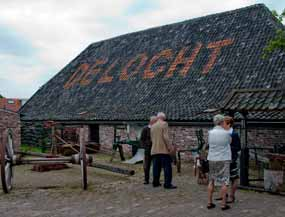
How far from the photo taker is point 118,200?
8.18 m

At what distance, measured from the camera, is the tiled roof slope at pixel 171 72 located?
15.9 m

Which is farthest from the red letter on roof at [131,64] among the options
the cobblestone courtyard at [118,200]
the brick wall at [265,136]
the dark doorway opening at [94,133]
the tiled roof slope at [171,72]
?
the cobblestone courtyard at [118,200]

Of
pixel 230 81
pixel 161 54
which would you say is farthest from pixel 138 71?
pixel 230 81

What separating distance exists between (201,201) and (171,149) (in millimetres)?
1791

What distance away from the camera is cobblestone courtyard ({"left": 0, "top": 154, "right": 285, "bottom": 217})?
279 inches

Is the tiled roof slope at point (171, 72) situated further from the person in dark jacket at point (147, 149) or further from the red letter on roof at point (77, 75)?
the person in dark jacket at point (147, 149)

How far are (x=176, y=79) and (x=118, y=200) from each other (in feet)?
36.1

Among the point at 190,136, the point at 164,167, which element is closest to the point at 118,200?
the point at 164,167

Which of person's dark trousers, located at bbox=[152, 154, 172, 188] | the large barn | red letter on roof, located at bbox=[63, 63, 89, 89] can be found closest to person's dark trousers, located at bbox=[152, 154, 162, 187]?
person's dark trousers, located at bbox=[152, 154, 172, 188]

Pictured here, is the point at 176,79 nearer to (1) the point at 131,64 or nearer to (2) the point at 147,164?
(1) the point at 131,64

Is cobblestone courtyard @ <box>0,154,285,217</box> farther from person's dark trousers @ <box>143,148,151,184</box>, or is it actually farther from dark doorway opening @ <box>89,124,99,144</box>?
dark doorway opening @ <box>89,124,99,144</box>

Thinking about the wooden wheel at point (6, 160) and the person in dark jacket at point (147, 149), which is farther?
the person in dark jacket at point (147, 149)

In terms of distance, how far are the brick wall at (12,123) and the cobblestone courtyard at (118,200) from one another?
9.86 metres

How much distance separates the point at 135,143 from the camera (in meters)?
14.3
